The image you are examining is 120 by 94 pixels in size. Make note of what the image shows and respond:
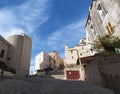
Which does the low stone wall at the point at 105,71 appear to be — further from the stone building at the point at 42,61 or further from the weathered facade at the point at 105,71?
the stone building at the point at 42,61

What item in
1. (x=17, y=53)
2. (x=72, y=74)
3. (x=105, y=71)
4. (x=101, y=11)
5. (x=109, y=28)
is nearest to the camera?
(x=105, y=71)

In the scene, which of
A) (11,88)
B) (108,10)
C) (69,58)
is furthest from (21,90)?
(69,58)

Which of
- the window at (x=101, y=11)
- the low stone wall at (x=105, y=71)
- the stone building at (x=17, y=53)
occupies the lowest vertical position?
the low stone wall at (x=105, y=71)

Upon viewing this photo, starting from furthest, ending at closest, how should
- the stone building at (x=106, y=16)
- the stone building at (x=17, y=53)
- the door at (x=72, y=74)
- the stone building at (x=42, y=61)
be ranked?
the stone building at (x=42, y=61)
the stone building at (x=17, y=53)
the door at (x=72, y=74)
the stone building at (x=106, y=16)

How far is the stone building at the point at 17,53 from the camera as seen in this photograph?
24172 mm

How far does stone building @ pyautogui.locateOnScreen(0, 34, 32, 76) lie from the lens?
24.2 m

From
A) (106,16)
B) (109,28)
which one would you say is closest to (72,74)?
(109,28)

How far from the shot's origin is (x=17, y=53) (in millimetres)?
25500

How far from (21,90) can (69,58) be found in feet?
131

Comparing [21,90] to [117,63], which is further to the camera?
[117,63]

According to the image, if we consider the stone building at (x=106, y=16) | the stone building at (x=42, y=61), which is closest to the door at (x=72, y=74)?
the stone building at (x=106, y=16)

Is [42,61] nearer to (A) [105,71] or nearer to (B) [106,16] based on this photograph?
(B) [106,16]

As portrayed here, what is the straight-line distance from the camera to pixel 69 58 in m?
46.1

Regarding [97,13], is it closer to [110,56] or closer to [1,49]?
[110,56]
